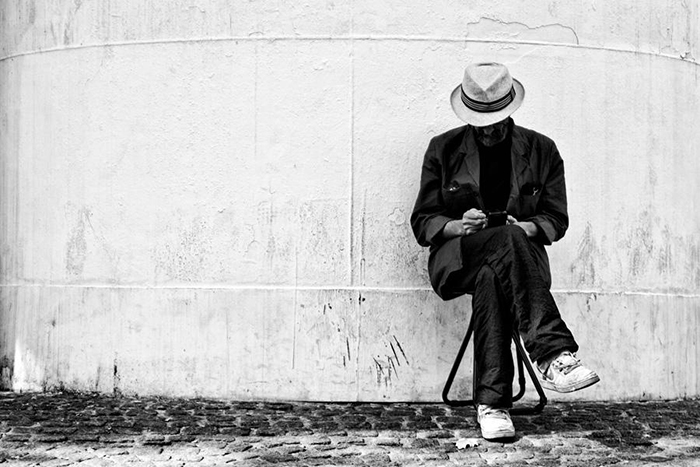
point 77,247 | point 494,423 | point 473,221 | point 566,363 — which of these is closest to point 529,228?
point 473,221

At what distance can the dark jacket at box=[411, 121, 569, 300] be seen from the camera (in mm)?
6848

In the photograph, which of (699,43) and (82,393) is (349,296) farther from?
(699,43)

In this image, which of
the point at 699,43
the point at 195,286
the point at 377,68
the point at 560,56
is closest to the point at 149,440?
the point at 195,286

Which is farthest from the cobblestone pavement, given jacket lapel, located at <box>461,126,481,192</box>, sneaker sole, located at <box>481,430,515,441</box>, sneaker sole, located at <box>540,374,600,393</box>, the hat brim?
the hat brim

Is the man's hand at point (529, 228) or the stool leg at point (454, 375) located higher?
the man's hand at point (529, 228)

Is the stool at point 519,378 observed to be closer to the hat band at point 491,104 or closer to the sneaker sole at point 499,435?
the sneaker sole at point 499,435

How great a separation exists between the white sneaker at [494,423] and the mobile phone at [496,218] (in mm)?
1009

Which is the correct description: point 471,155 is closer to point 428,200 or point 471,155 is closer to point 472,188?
point 472,188

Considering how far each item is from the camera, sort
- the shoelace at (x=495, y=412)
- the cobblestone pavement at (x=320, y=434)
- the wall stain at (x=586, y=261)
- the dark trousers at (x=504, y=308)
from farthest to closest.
Answer: the wall stain at (x=586, y=261) → the shoelace at (x=495, y=412) → the dark trousers at (x=504, y=308) → the cobblestone pavement at (x=320, y=434)

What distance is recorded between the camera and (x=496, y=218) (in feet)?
22.3

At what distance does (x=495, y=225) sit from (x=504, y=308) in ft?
2.12

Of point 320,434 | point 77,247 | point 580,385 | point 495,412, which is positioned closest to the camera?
point 580,385

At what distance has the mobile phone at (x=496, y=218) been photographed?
676cm

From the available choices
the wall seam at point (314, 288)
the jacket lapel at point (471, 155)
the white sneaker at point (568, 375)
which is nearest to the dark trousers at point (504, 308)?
the white sneaker at point (568, 375)
